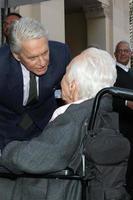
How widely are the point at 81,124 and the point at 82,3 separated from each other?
37.2 feet

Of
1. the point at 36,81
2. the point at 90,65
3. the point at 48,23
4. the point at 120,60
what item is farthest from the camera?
the point at 48,23

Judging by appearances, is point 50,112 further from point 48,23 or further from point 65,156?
point 48,23

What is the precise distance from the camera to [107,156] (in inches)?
89.2

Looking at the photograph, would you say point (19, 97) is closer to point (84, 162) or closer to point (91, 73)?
point (91, 73)

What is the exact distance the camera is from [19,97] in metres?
3.09

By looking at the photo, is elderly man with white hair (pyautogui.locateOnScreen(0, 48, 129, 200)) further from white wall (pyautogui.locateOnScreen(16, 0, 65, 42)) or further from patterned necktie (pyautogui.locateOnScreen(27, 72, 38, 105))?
white wall (pyautogui.locateOnScreen(16, 0, 65, 42))

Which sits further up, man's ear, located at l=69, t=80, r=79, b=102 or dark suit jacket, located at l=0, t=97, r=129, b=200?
man's ear, located at l=69, t=80, r=79, b=102

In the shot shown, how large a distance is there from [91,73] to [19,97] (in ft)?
2.30

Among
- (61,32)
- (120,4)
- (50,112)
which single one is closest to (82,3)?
(120,4)

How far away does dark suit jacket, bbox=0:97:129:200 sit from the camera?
227cm

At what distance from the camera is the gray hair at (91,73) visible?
98.7 inches

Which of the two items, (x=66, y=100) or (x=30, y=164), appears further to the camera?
(x=66, y=100)

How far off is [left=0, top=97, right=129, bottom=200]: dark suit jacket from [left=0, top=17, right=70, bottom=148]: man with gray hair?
2.04 feet

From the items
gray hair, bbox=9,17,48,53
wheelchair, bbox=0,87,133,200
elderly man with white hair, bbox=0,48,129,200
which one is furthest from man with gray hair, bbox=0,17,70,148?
wheelchair, bbox=0,87,133,200
